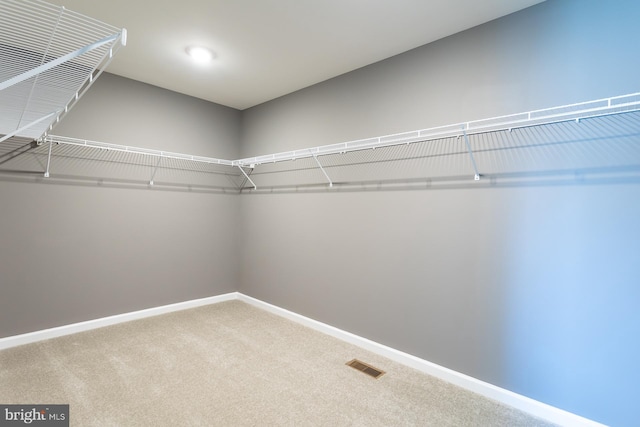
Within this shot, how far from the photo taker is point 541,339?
1.91 meters

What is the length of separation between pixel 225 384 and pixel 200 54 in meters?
2.59

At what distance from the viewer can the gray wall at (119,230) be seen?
2.75 m

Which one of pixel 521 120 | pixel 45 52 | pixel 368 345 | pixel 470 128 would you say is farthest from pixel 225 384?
pixel 521 120

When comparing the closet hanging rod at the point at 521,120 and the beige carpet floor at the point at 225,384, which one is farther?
the beige carpet floor at the point at 225,384

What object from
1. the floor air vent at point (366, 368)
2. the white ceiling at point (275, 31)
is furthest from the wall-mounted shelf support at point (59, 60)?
the floor air vent at point (366, 368)

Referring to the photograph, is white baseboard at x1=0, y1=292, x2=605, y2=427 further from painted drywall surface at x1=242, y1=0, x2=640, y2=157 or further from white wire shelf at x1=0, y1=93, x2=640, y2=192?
painted drywall surface at x1=242, y1=0, x2=640, y2=157

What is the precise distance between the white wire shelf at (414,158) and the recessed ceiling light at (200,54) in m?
1.01

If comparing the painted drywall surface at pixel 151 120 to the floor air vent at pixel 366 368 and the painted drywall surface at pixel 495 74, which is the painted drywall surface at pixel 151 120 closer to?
the painted drywall surface at pixel 495 74

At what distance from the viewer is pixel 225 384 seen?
86.3 inches

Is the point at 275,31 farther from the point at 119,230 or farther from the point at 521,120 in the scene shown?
the point at 119,230

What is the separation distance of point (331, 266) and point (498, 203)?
157cm

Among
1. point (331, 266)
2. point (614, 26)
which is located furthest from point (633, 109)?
point (331, 266)

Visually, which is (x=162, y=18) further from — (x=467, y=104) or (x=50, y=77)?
(x=467, y=104)

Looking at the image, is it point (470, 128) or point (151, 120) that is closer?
point (470, 128)
